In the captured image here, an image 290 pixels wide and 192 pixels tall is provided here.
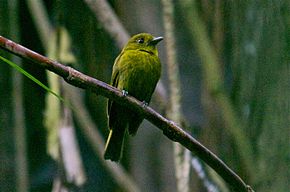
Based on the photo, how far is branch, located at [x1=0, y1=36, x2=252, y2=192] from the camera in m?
1.44

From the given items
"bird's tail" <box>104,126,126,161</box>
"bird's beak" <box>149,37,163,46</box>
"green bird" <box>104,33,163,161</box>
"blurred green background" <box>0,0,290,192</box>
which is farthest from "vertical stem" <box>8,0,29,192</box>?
"bird's beak" <box>149,37,163,46</box>

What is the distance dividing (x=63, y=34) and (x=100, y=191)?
3.36 feet

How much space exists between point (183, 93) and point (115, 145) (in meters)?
0.74

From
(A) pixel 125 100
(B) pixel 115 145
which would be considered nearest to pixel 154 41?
(B) pixel 115 145

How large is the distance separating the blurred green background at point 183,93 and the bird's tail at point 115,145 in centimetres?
16

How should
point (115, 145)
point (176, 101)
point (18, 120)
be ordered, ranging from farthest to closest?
point (115, 145), point (18, 120), point (176, 101)

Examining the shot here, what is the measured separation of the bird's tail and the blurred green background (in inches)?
6.4

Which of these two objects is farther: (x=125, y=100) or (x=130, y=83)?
(x=130, y=83)

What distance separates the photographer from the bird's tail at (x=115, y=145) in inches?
98.1

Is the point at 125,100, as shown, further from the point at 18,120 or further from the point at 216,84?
the point at 18,120

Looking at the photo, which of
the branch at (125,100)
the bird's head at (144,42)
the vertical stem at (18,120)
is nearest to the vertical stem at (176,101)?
the branch at (125,100)

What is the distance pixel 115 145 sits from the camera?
2631mm

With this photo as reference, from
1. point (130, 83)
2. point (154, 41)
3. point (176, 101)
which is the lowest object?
point (130, 83)

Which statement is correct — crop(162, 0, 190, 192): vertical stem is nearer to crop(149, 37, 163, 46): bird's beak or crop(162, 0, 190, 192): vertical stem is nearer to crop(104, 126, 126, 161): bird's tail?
crop(104, 126, 126, 161): bird's tail
